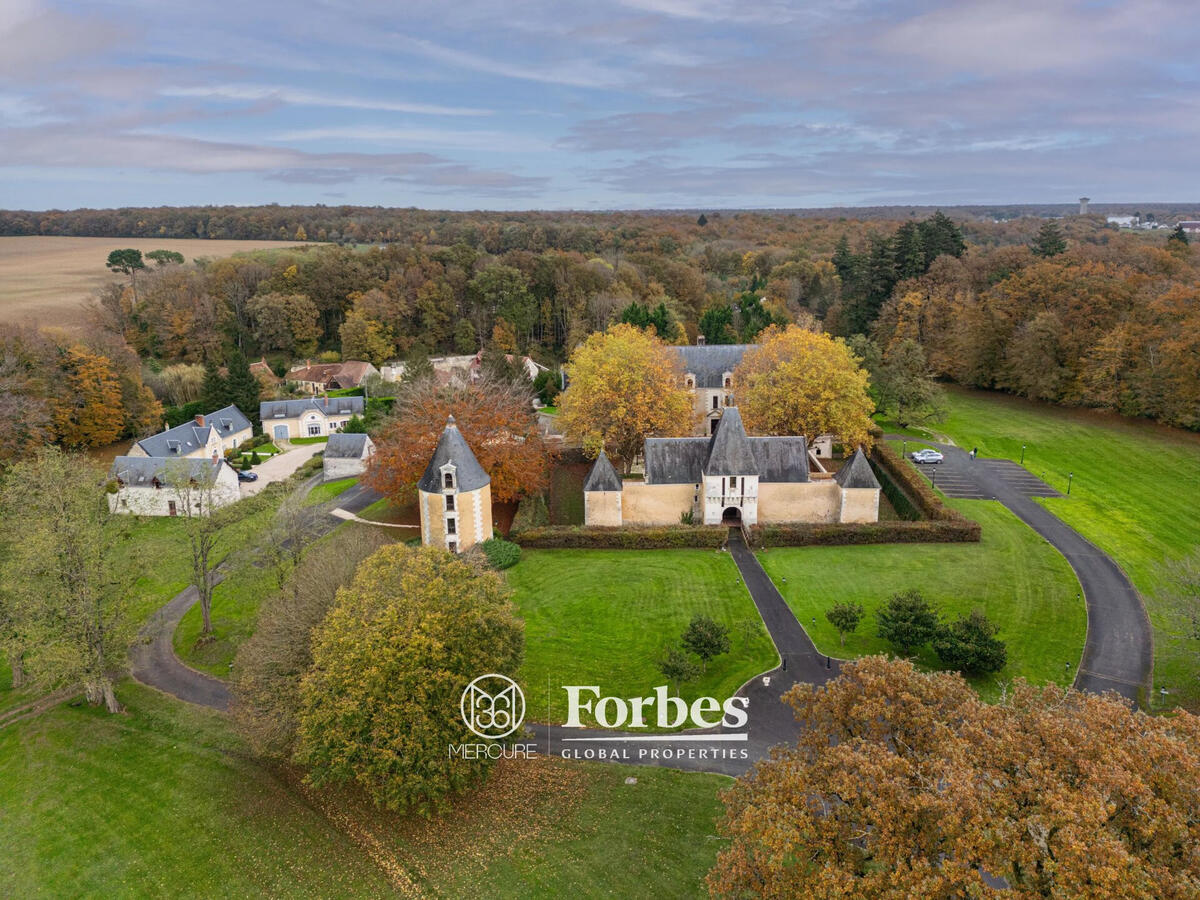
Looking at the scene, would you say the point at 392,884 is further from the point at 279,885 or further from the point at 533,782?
the point at 533,782

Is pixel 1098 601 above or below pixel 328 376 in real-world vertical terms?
below

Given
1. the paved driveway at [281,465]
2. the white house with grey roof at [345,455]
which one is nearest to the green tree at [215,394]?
the paved driveway at [281,465]

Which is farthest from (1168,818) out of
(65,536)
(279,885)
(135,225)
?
(135,225)

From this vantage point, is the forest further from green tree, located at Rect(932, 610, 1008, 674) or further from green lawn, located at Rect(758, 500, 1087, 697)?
green tree, located at Rect(932, 610, 1008, 674)

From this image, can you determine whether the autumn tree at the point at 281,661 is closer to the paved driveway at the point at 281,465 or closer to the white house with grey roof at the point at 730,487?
the white house with grey roof at the point at 730,487

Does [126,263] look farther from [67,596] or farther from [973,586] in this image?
[973,586]

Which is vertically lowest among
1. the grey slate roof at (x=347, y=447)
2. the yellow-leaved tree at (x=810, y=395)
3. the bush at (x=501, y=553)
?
the bush at (x=501, y=553)

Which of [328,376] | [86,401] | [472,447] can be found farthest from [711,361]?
[86,401]

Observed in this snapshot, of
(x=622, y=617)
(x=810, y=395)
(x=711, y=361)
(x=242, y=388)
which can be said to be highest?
(x=711, y=361)
